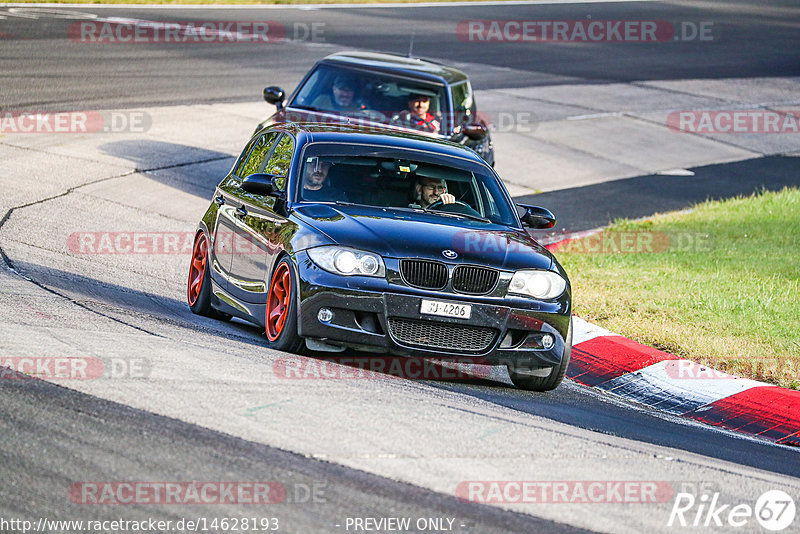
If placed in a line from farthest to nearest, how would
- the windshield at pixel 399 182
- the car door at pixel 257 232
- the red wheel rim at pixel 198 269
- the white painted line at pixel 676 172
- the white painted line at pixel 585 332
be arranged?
the white painted line at pixel 676 172
the white painted line at pixel 585 332
the red wheel rim at pixel 198 269
the windshield at pixel 399 182
the car door at pixel 257 232

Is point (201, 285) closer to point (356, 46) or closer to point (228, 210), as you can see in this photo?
point (228, 210)

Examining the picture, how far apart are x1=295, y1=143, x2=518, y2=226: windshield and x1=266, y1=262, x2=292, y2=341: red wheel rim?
2.44ft

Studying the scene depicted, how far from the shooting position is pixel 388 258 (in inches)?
326

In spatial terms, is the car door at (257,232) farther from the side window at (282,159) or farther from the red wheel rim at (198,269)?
the red wheel rim at (198,269)

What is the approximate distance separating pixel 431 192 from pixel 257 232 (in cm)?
134

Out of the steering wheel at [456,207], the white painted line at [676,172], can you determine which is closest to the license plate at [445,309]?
the steering wheel at [456,207]

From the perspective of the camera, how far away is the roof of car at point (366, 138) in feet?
32.2

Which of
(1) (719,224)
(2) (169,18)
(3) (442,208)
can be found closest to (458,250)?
(3) (442,208)

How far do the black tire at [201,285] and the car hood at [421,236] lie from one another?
5.42 ft

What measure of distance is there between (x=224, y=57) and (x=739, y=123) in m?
11.2

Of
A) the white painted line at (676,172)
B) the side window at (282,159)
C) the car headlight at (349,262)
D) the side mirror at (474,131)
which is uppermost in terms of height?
the side window at (282,159)
